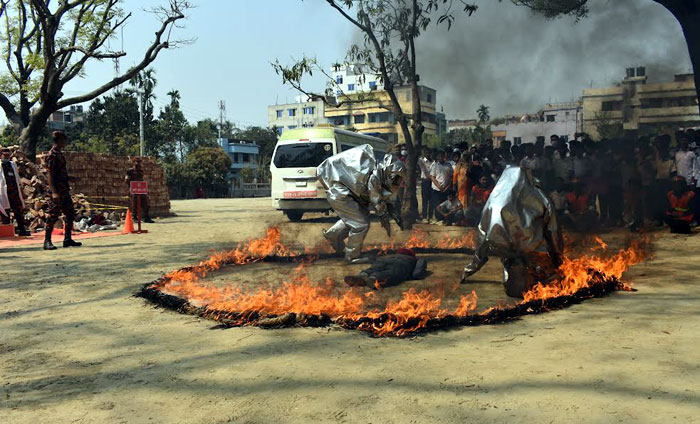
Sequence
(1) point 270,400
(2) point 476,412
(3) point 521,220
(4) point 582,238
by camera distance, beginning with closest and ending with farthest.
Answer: (2) point 476,412 → (1) point 270,400 → (3) point 521,220 → (4) point 582,238

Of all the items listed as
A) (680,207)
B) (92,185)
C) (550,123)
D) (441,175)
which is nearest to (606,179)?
(680,207)

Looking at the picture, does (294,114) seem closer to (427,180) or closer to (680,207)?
(427,180)

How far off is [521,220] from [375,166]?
8.37ft

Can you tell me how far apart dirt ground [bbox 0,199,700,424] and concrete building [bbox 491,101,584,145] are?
28.8ft

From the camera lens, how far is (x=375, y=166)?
739 cm

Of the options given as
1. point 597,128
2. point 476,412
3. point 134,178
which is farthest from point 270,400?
point 134,178

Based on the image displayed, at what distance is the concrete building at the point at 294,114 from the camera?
8856 cm

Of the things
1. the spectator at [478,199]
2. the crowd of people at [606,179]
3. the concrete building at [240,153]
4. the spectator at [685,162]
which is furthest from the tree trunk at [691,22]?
the concrete building at [240,153]

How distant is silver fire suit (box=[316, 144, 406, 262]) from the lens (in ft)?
23.9

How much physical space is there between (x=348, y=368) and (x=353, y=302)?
5.08 feet

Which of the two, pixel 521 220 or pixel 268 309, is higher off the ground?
pixel 521 220

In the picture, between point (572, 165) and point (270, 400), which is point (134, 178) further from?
point (270, 400)

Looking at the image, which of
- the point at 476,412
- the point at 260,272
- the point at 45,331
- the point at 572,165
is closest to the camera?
the point at 476,412

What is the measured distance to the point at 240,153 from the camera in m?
69.6
